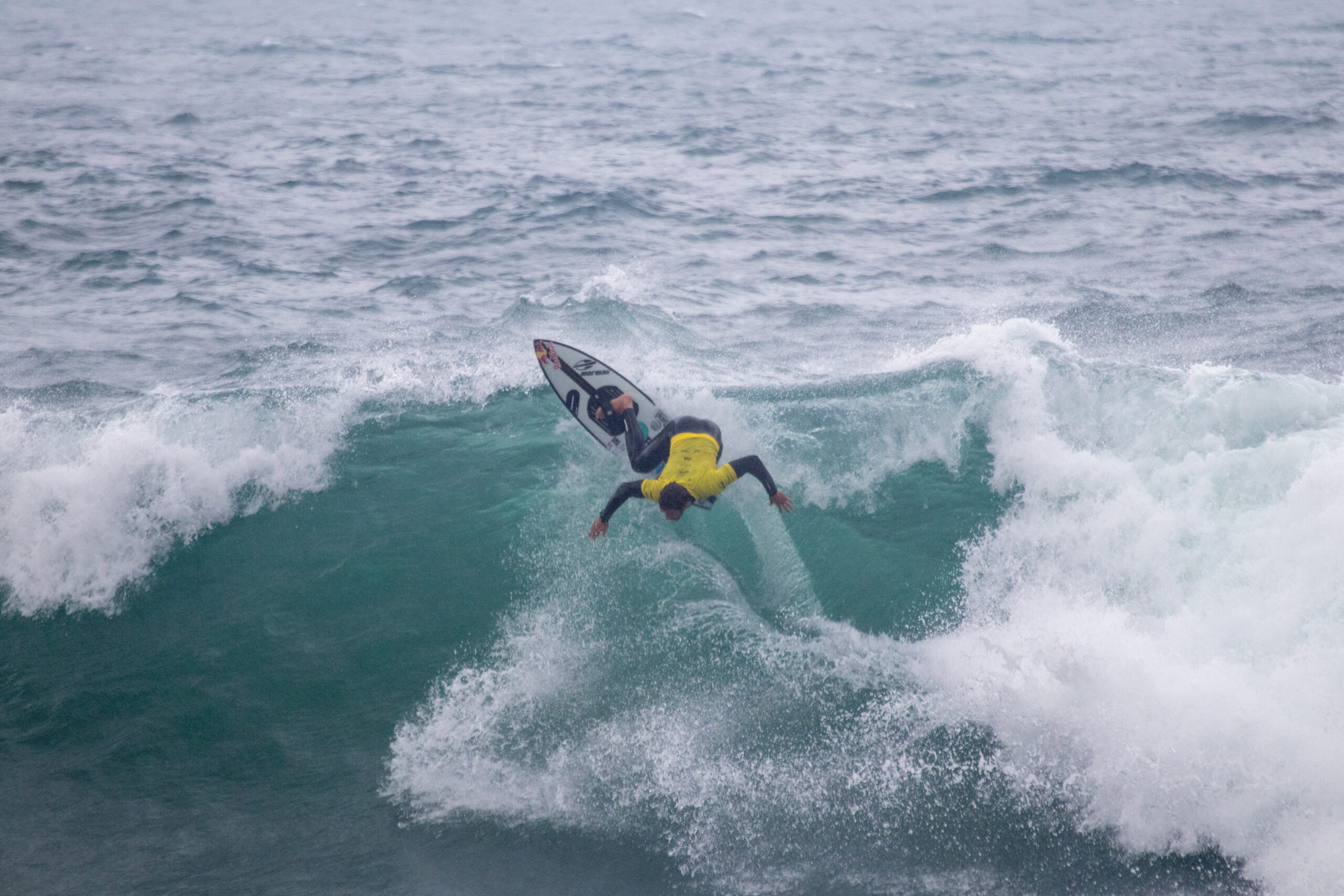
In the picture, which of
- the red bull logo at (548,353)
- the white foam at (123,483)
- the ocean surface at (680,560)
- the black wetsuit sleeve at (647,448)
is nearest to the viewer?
the ocean surface at (680,560)

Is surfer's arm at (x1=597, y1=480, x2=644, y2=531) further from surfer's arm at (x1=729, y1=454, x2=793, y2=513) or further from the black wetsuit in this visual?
surfer's arm at (x1=729, y1=454, x2=793, y2=513)

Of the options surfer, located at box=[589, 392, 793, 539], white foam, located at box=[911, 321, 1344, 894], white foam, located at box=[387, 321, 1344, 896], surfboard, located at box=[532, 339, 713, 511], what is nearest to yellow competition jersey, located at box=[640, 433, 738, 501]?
surfer, located at box=[589, 392, 793, 539]

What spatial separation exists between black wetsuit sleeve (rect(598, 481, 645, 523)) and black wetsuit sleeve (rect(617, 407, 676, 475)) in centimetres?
74

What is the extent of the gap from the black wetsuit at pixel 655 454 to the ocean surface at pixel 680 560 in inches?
19.4

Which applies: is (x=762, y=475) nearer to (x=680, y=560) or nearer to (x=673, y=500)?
(x=673, y=500)

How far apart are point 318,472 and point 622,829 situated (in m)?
4.90

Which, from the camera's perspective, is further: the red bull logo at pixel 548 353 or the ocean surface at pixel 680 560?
the red bull logo at pixel 548 353

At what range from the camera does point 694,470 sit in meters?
7.45

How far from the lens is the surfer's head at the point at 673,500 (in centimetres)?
694

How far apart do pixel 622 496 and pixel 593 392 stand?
7.42 feet

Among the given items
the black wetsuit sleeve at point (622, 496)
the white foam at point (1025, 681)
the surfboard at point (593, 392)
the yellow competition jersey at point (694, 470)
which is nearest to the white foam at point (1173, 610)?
the white foam at point (1025, 681)

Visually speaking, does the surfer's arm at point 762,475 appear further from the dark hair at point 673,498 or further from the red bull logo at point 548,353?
the red bull logo at point 548,353

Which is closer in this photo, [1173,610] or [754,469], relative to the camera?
[1173,610]

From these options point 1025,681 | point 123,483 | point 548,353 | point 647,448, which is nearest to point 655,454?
point 647,448
